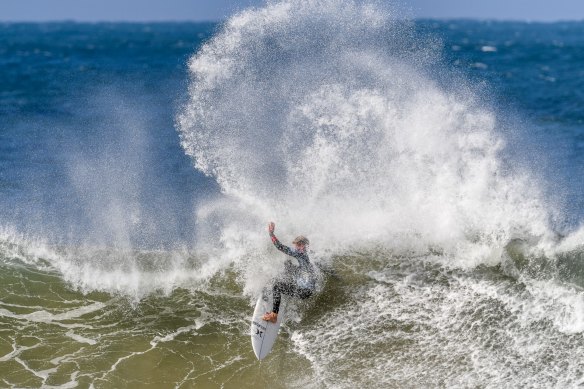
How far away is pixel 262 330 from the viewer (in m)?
12.6

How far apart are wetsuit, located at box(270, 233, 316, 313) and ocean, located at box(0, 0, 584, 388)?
0.33 m

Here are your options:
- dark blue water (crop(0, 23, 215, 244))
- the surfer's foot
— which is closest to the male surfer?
the surfer's foot

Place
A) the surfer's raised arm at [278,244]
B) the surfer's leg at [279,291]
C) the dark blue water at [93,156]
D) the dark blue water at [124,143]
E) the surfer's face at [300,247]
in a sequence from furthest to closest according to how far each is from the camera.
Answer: the dark blue water at [124,143], the dark blue water at [93,156], the surfer's face at [300,247], the surfer's raised arm at [278,244], the surfer's leg at [279,291]

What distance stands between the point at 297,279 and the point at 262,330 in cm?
143

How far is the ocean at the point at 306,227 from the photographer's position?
1202 centimetres

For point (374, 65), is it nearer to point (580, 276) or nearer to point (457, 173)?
point (457, 173)

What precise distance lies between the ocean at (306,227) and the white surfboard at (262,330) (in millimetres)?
198

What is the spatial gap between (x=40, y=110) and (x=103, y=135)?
285 inches

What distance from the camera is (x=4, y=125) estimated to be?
2905 cm

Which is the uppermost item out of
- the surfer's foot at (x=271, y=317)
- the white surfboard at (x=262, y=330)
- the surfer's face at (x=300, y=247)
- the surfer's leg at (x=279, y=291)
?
the surfer's face at (x=300, y=247)

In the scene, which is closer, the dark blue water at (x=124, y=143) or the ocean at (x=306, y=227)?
the ocean at (x=306, y=227)

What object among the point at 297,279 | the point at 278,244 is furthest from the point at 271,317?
the point at 278,244

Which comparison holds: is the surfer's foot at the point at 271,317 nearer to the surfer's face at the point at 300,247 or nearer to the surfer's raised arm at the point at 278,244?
the surfer's raised arm at the point at 278,244

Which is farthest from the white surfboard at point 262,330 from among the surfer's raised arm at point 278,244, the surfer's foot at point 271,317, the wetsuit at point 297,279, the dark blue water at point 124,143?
the dark blue water at point 124,143
